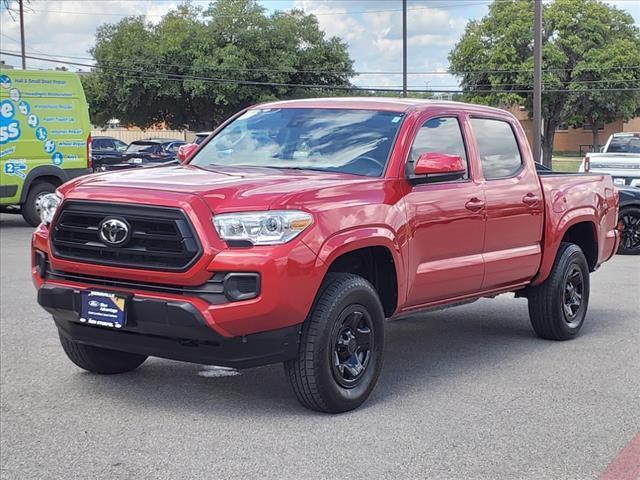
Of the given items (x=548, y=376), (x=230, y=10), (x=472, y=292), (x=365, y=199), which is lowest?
(x=548, y=376)

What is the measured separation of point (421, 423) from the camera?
17.0 ft

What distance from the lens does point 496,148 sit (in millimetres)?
7031

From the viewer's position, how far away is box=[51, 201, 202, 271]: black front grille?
4.86m

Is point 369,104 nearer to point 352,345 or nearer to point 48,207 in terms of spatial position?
point 352,345

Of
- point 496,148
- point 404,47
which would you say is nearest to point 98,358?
Answer: point 496,148

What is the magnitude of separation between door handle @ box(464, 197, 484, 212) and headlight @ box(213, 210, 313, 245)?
184 cm

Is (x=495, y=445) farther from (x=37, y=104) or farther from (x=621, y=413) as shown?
(x=37, y=104)

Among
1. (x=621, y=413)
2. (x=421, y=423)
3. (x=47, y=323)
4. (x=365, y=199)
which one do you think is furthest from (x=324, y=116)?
(x=47, y=323)

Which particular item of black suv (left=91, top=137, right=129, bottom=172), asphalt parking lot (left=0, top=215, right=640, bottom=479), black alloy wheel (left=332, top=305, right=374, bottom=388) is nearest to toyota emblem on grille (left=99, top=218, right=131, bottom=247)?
asphalt parking lot (left=0, top=215, right=640, bottom=479)

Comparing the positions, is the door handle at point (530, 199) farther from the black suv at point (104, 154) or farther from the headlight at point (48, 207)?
the black suv at point (104, 154)

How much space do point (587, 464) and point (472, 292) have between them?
219 centimetres

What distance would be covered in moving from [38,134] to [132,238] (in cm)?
1219

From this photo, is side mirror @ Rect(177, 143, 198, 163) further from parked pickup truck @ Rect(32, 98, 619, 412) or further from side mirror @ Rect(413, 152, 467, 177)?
side mirror @ Rect(413, 152, 467, 177)

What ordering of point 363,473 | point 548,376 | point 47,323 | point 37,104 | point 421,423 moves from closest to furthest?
point 363,473 < point 421,423 < point 548,376 < point 47,323 < point 37,104
